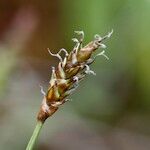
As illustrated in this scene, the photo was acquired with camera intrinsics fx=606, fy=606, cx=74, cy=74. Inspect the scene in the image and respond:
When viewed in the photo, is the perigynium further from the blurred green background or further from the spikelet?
the blurred green background

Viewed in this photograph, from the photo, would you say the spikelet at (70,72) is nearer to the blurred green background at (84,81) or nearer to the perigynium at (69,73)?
the perigynium at (69,73)

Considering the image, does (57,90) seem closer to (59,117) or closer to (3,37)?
(59,117)

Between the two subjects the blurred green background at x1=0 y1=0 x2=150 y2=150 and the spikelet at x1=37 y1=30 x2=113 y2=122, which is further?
the blurred green background at x1=0 y1=0 x2=150 y2=150

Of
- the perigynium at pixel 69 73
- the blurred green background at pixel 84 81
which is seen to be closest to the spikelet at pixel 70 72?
the perigynium at pixel 69 73

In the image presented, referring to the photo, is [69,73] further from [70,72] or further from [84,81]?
[84,81]

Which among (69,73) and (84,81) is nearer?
(69,73)

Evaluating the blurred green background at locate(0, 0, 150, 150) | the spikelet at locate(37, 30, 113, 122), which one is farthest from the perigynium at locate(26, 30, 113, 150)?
the blurred green background at locate(0, 0, 150, 150)

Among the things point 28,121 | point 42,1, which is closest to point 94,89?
point 28,121

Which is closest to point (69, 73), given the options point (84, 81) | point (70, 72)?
point (70, 72)
